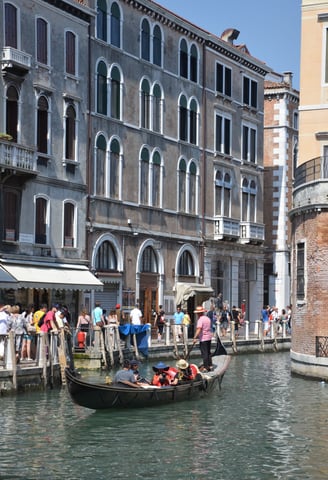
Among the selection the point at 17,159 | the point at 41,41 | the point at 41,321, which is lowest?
the point at 41,321

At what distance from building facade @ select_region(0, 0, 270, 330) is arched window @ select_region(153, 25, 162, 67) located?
0.06 metres

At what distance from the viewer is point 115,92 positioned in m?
36.3

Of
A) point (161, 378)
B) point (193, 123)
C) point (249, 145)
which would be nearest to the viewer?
point (161, 378)

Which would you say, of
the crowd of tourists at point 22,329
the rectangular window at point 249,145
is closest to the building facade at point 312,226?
the crowd of tourists at point 22,329

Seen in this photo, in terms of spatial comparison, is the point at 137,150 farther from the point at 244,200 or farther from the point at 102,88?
the point at 244,200

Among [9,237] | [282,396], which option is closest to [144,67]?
[9,237]

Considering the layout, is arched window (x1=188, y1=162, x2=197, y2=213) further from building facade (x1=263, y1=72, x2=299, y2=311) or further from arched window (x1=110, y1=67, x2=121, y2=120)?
building facade (x1=263, y1=72, x2=299, y2=311)

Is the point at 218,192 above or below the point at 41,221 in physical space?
above

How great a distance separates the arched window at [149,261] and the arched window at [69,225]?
4.43 metres

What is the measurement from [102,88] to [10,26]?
515 cm

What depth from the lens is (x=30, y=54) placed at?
105ft

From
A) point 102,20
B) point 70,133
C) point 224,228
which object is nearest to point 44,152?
point 70,133

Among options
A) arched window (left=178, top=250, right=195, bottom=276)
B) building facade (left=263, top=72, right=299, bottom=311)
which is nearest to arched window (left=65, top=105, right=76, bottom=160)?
arched window (left=178, top=250, right=195, bottom=276)

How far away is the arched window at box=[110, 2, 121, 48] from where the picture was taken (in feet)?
119
